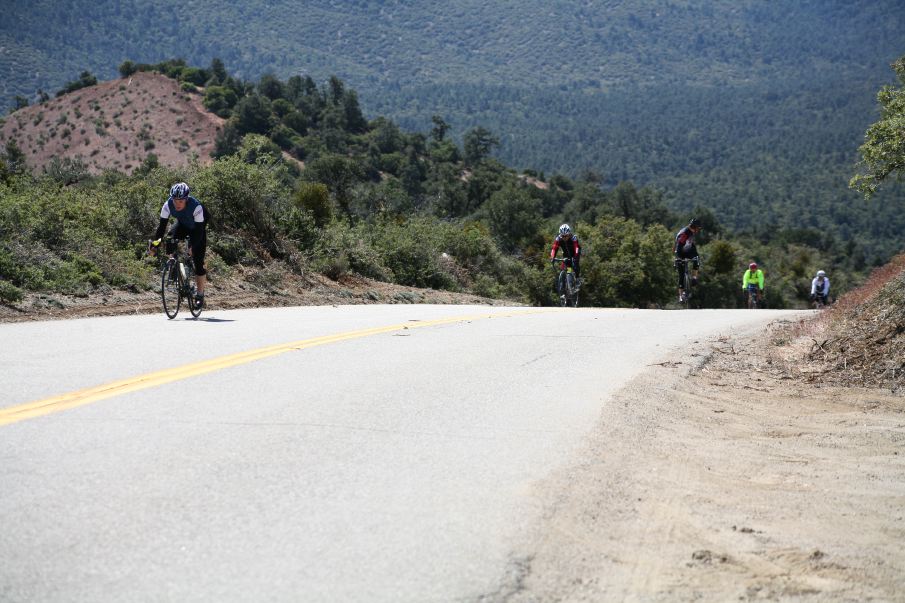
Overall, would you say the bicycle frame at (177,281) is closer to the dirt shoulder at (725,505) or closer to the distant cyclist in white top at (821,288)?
the dirt shoulder at (725,505)

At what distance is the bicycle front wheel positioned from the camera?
14.2 meters

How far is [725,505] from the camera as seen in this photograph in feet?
18.8

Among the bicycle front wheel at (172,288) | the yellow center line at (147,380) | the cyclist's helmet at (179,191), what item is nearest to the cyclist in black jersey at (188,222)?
the cyclist's helmet at (179,191)

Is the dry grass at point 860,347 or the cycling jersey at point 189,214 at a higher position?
the cycling jersey at point 189,214

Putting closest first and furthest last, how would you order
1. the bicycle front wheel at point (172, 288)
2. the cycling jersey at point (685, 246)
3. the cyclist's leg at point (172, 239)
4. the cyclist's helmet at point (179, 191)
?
the cyclist's helmet at point (179, 191) → the bicycle front wheel at point (172, 288) → the cyclist's leg at point (172, 239) → the cycling jersey at point (685, 246)

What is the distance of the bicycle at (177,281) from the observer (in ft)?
46.6

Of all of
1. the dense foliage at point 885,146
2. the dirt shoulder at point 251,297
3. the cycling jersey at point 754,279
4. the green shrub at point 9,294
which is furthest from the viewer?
the cycling jersey at point 754,279

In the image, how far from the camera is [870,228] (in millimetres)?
172250

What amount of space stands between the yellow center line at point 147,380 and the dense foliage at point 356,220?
600cm

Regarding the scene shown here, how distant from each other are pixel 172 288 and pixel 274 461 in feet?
29.6

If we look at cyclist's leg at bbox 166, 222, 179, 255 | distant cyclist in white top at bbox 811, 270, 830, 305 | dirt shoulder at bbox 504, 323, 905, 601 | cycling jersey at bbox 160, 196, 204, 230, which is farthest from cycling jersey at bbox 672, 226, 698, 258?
dirt shoulder at bbox 504, 323, 905, 601

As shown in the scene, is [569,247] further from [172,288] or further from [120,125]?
[120,125]

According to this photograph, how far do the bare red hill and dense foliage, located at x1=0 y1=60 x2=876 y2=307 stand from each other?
12.3 feet

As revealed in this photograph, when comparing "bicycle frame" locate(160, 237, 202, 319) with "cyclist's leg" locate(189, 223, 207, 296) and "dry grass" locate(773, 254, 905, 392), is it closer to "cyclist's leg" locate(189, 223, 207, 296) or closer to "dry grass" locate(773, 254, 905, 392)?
"cyclist's leg" locate(189, 223, 207, 296)
